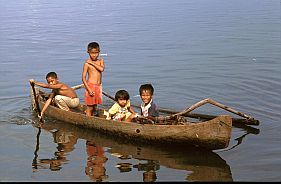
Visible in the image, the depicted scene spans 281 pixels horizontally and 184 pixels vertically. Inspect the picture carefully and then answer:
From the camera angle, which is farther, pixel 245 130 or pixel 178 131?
pixel 245 130

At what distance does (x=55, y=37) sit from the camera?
26734 mm

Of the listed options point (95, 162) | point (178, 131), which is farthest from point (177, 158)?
point (95, 162)

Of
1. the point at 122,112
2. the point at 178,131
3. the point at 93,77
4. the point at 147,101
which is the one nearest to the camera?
the point at 178,131

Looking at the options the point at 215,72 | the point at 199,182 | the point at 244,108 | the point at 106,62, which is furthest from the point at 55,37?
the point at 199,182

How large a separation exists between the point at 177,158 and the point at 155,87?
593cm

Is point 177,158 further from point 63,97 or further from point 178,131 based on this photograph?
point 63,97

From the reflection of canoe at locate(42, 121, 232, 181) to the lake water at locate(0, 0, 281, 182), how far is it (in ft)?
0.06

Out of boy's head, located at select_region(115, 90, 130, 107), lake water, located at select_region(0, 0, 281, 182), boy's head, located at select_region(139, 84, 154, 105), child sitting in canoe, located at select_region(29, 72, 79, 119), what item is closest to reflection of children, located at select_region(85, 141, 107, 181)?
lake water, located at select_region(0, 0, 281, 182)

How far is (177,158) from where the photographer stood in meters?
8.10

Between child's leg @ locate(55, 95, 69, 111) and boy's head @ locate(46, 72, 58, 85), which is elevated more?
boy's head @ locate(46, 72, 58, 85)

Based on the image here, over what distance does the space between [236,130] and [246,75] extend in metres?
5.43

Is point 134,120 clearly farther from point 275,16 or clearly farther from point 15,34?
point 275,16

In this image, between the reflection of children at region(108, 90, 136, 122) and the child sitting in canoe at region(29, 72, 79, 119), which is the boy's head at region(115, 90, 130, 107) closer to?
the reflection of children at region(108, 90, 136, 122)

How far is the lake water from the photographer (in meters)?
7.74
